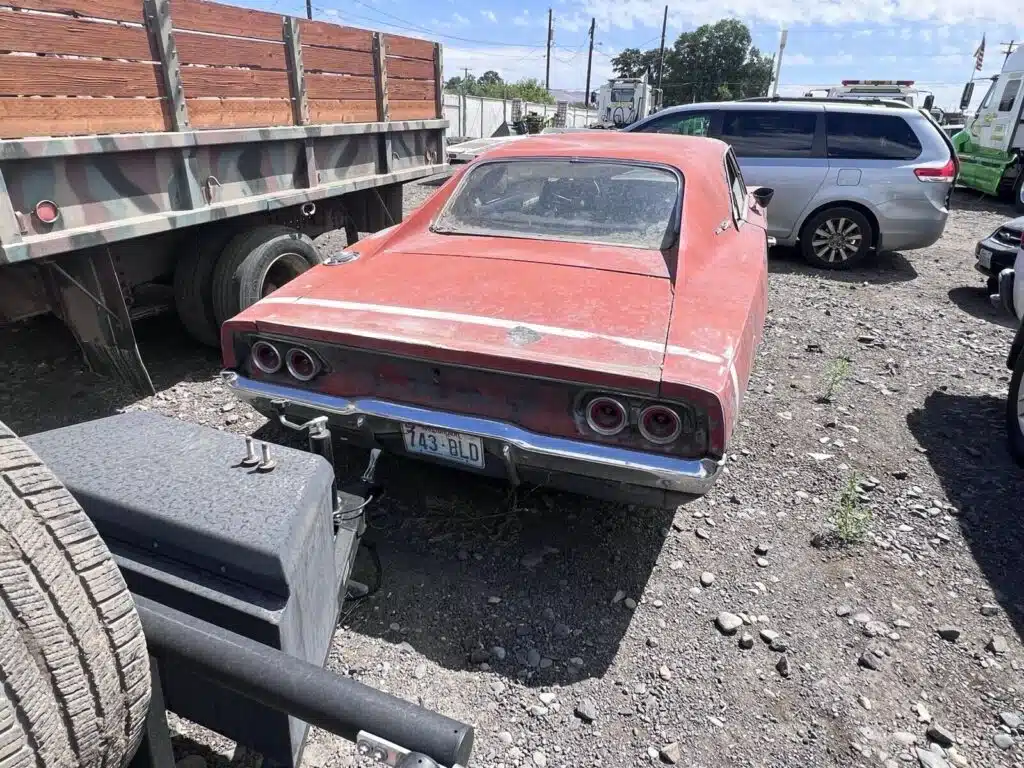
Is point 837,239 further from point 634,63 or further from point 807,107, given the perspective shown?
point 634,63

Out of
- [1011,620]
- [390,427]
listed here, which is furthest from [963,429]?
[390,427]

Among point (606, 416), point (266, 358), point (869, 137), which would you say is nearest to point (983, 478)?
point (606, 416)

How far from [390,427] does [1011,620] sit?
2.62 metres

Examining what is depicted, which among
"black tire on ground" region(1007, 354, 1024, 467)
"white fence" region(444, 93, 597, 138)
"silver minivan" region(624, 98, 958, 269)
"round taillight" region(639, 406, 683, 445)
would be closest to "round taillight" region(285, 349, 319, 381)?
"round taillight" region(639, 406, 683, 445)

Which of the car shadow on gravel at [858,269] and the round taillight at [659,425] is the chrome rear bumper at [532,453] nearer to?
the round taillight at [659,425]

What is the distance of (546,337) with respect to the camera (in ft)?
8.50

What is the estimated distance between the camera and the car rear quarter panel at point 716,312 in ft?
7.70

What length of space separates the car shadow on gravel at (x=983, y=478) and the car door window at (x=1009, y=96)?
11480 mm

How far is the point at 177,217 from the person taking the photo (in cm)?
377

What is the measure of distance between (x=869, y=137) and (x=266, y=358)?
25.0 feet

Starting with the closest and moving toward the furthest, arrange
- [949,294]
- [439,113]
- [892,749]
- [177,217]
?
1. [892,749]
2. [177,217]
3. [439,113]
4. [949,294]

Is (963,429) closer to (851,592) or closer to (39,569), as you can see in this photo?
(851,592)

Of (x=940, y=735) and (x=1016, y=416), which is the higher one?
(x=1016, y=416)

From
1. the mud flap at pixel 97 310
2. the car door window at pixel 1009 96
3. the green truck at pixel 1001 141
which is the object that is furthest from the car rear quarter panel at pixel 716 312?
the car door window at pixel 1009 96
